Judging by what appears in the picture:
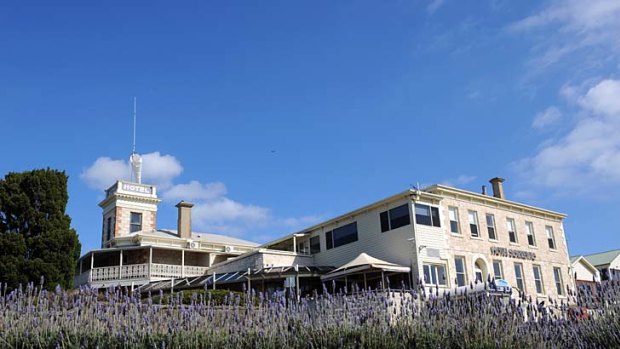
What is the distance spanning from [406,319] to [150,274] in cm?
2512

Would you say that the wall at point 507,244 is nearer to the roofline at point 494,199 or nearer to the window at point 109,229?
the roofline at point 494,199

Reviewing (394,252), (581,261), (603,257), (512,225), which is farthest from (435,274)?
(603,257)

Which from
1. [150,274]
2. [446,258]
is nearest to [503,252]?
[446,258]

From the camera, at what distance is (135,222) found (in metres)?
35.9

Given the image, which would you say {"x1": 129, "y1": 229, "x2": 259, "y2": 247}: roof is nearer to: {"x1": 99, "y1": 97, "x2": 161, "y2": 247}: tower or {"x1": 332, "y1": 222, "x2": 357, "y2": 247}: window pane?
{"x1": 99, "y1": 97, "x2": 161, "y2": 247}: tower

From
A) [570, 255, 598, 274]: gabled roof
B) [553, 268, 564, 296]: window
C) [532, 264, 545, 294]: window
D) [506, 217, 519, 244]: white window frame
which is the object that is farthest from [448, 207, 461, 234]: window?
[570, 255, 598, 274]: gabled roof

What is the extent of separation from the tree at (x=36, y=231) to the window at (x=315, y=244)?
11.1 m

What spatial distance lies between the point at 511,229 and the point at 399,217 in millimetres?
7488

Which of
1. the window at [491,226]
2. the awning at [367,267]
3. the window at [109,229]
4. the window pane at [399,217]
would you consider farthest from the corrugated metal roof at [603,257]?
the window at [109,229]

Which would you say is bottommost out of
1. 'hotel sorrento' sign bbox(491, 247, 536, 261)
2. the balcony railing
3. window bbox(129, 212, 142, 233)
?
'hotel sorrento' sign bbox(491, 247, 536, 261)

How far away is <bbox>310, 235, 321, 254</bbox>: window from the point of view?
27320 mm

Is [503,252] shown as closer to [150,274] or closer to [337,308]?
[150,274]

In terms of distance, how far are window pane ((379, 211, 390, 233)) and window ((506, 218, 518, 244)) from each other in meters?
7.20

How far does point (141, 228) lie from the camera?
35969 millimetres
